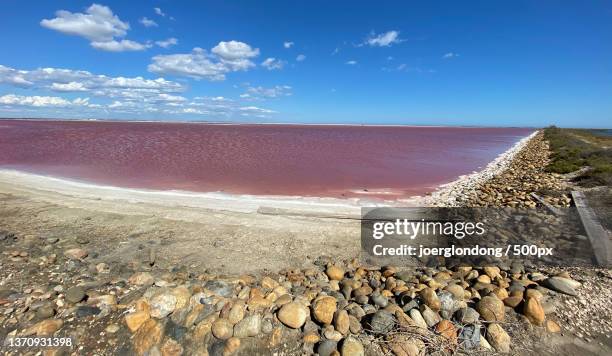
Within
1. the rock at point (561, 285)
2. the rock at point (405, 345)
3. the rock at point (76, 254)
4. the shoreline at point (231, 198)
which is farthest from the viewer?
the shoreline at point (231, 198)

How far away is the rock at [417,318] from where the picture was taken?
3.80 metres

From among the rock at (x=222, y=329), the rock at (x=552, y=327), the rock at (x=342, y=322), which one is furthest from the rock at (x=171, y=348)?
the rock at (x=552, y=327)

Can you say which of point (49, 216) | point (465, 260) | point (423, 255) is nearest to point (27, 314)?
point (49, 216)

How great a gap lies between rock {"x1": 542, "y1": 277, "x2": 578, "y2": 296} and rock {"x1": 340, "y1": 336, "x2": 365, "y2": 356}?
124 inches

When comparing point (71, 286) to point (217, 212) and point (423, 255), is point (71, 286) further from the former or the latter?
point (423, 255)

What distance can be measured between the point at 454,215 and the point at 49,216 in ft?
34.9

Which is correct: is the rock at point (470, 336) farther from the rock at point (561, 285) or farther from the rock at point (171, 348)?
the rock at point (171, 348)

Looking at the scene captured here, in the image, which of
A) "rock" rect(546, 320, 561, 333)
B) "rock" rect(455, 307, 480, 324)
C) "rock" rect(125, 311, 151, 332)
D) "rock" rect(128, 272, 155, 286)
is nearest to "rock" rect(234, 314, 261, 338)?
"rock" rect(125, 311, 151, 332)

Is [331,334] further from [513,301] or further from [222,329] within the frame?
[513,301]

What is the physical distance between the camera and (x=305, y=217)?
26.9 feet

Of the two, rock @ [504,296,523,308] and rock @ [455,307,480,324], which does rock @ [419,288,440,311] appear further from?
rock @ [504,296,523,308]

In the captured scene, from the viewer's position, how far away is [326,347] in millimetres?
3523

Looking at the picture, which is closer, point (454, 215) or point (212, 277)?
point (212, 277)

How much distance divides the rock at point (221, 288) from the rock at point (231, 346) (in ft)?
2.69
